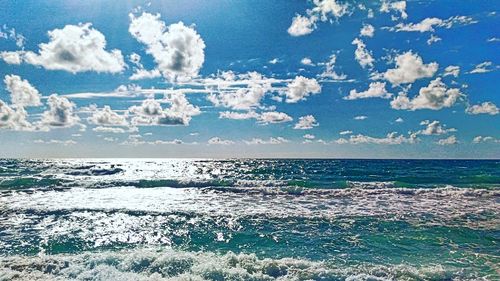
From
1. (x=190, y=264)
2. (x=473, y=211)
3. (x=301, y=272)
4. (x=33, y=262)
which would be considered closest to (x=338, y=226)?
(x=301, y=272)

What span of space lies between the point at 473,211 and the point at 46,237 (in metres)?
20.4

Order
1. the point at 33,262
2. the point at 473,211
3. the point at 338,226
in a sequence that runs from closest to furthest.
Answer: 1. the point at 33,262
2. the point at 338,226
3. the point at 473,211

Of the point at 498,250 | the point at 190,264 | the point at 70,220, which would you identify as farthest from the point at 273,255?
the point at 70,220

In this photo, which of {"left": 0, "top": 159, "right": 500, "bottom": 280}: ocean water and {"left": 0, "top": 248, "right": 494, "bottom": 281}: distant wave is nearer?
{"left": 0, "top": 248, "right": 494, "bottom": 281}: distant wave

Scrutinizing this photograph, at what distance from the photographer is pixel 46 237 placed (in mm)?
13539

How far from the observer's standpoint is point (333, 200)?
2341 centimetres

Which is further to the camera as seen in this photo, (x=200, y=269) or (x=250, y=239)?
(x=250, y=239)

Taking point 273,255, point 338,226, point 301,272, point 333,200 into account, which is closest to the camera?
point 301,272

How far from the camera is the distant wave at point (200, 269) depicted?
932cm

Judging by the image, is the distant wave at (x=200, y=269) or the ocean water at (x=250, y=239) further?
the ocean water at (x=250, y=239)

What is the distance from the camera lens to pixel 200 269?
962 cm

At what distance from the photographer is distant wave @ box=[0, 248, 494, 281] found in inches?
367

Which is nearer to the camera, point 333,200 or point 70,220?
point 70,220

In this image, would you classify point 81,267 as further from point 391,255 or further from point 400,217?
point 400,217
